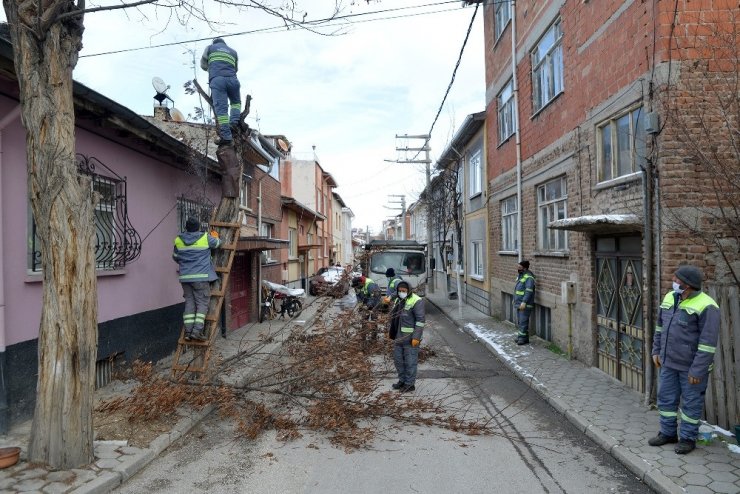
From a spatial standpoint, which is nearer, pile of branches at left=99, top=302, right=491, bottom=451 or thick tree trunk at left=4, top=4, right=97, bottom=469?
thick tree trunk at left=4, top=4, right=97, bottom=469

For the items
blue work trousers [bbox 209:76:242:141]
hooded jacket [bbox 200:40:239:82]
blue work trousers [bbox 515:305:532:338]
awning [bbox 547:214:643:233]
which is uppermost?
hooded jacket [bbox 200:40:239:82]

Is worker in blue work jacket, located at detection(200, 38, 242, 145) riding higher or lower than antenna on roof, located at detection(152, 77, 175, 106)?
lower

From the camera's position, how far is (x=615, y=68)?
24.1 feet

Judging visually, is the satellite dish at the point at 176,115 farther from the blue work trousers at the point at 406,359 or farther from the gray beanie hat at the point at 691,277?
the gray beanie hat at the point at 691,277

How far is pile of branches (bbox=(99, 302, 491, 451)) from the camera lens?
223 inches

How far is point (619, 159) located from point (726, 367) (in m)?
3.33

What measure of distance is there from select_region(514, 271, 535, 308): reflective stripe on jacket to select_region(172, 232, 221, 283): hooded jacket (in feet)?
21.0

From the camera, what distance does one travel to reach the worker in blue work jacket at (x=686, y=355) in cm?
471

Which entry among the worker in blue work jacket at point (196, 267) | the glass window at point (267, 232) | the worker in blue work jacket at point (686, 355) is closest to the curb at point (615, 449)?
the worker in blue work jacket at point (686, 355)

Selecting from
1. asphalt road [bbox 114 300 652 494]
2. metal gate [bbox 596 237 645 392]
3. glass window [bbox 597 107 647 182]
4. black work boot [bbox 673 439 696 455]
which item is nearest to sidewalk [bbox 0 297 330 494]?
asphalt road [bbox 114 300 652 494]

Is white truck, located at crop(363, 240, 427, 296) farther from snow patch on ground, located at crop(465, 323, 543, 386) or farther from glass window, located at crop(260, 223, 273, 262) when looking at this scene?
snow patch on ground, located at crop(465, 323, 543, 386)

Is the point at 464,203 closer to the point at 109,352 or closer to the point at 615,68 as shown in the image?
the point at 615,68

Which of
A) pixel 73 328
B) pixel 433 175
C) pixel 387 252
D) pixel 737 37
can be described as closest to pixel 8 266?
pixel 73 328

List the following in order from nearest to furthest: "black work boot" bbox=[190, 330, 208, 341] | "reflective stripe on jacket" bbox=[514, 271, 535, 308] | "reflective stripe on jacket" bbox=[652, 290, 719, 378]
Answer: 1. "reflective stripe on jacket" bbox=[652, 290, 719, 378]
2. "black work boot" bbox=[190, 330, 208, 341]
3. "reflective stripe on jacket" bbox=[514, 271, 535, 308]
